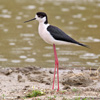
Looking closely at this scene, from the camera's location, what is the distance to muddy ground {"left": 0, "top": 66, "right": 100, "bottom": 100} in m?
6.85

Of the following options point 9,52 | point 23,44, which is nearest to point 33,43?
point 23,44

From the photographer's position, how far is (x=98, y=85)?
8.15m

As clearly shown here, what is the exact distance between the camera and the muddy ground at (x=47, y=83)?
685 centimetres

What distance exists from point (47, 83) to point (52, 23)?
7.82m

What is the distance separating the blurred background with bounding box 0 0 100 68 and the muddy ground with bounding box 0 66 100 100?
946mm

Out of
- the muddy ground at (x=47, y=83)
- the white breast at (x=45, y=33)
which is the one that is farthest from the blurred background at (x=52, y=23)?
the white breast at (x=45, y=33)

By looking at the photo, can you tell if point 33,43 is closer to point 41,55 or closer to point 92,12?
point 41,55

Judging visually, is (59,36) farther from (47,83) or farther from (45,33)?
(47,83)

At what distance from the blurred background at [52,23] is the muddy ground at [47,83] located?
0.95 m

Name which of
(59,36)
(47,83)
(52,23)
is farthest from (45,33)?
(52,23)

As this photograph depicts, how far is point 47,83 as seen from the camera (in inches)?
327

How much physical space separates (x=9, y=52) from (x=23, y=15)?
6.33 metres

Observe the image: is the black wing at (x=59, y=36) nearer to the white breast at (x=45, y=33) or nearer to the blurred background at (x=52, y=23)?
the white breast at (x=45, y=33)

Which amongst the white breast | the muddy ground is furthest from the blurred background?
the white breast
